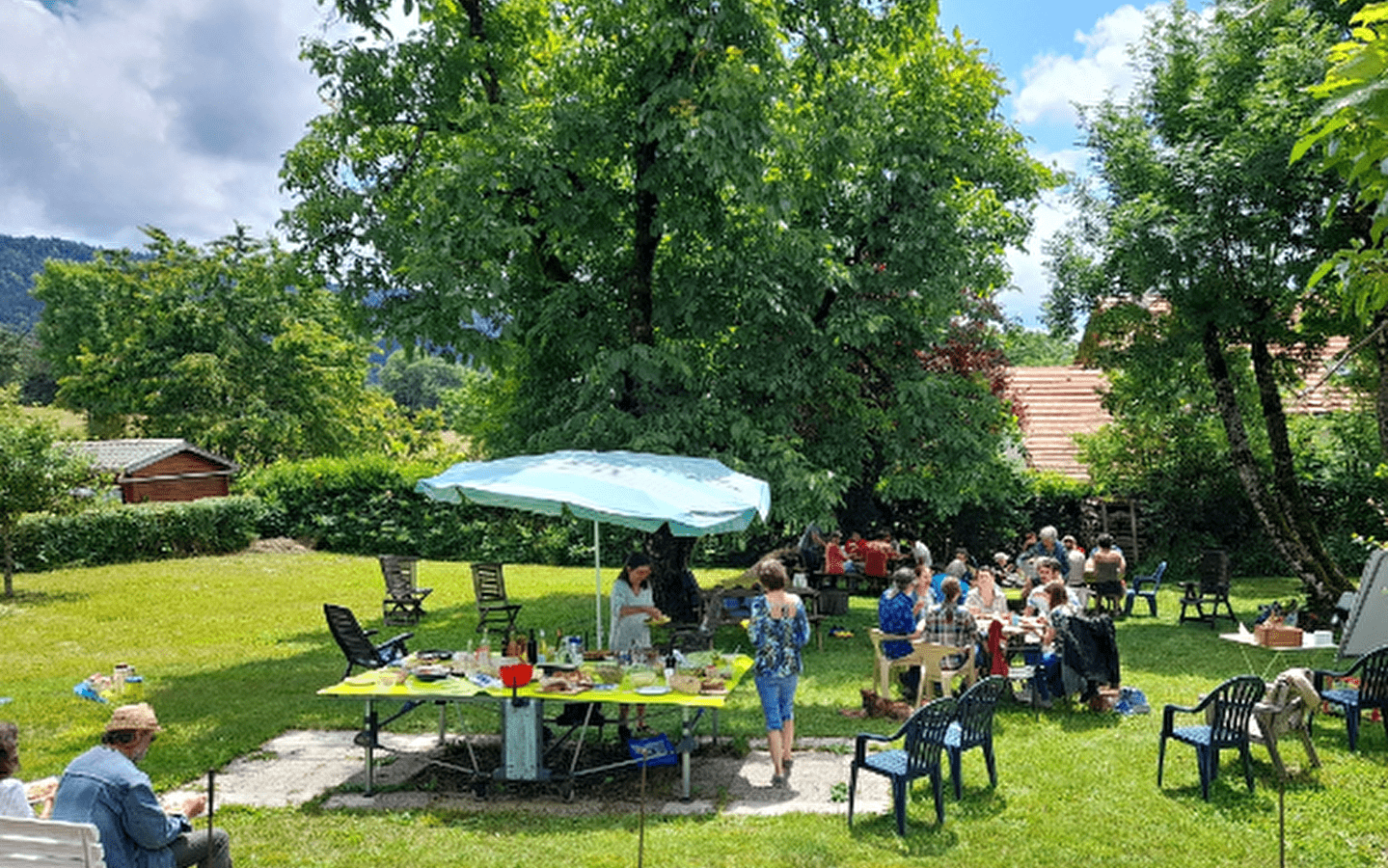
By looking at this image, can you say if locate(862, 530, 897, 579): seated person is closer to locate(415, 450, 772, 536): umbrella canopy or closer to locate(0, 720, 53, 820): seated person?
locate(415, 450, 772, 536): umbrella canopy

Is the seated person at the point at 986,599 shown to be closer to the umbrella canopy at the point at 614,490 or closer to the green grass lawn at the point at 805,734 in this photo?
the green grass lawn at the point at 805,734

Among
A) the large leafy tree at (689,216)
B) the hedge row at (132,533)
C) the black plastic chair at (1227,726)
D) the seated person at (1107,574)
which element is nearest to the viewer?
the black plastic chair at (1227,726)

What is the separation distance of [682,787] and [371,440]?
136 ft

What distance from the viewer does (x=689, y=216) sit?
47.0 feet

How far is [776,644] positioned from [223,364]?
126ft

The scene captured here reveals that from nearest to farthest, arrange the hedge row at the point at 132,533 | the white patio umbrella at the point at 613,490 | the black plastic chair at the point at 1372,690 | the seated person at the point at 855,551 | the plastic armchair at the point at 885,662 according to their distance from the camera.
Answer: the white patio umbrella at the point at 613,490
the black plastic chair at the point at 1372,690
the plastic armchair at the point at 885,662
the seated person at the point at 855,551
the hedge row at the point at 132,533

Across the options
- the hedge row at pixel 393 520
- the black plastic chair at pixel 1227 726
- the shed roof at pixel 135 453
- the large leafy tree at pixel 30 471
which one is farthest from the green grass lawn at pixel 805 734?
the shed roof at pixel 135 453

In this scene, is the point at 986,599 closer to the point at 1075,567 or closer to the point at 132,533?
the point at 1075,567

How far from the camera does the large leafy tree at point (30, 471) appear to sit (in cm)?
1930

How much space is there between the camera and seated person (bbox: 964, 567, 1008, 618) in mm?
12188

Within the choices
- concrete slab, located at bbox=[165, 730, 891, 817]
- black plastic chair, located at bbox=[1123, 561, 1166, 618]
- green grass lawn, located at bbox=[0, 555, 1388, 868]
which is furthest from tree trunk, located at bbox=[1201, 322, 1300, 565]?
A: concrete slab, located at bbox=[165, 730, 891, 817]

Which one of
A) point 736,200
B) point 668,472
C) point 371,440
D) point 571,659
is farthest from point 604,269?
point 371,440

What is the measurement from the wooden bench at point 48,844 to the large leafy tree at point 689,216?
8442 millimetres

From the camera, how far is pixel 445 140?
15422 mm
